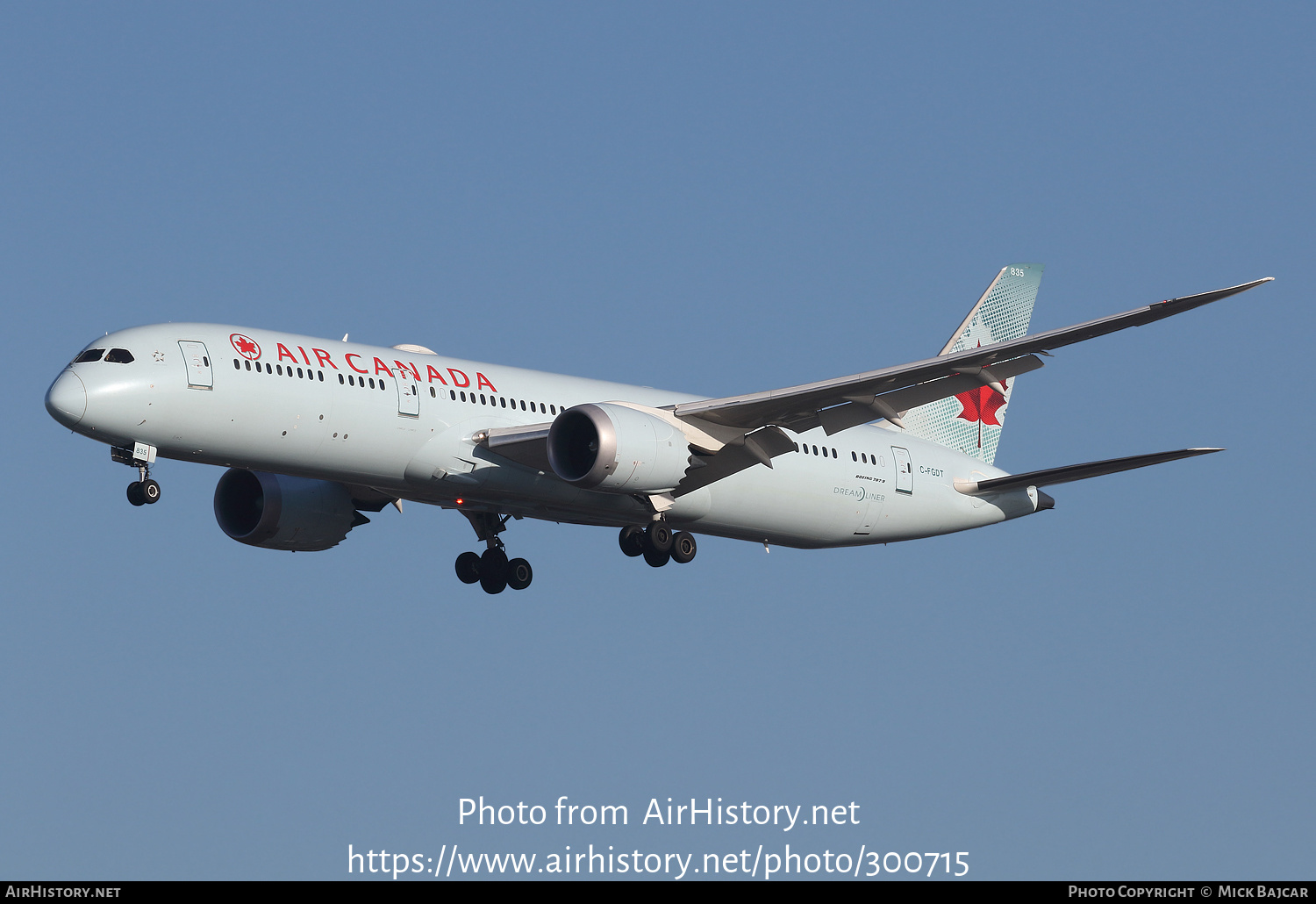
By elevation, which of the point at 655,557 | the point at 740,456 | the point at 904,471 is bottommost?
the point at 655,557

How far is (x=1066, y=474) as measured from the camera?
134 ft

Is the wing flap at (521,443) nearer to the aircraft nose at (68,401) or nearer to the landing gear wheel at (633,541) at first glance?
the landing gear wheel at (633,541)

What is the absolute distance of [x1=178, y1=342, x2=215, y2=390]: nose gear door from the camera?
1325 inches

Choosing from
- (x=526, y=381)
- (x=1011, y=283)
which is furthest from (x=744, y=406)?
(x=1011, y=283)

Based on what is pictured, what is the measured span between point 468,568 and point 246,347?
11.0 m

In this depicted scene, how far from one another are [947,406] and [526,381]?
46.0 feet

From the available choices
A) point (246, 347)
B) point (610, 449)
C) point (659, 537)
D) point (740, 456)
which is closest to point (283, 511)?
point (246, 347)

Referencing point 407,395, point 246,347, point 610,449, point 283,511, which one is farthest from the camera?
point 283,511

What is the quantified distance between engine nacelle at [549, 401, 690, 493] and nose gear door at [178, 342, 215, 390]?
7.07 metres

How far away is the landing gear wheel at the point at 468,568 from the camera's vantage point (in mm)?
43719

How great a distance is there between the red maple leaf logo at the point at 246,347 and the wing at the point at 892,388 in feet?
30.1

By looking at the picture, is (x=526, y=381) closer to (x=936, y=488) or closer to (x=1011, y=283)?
(x=936, y=488)

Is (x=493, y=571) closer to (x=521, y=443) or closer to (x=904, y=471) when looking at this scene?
(x=521, y=443)

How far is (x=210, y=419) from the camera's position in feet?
111
